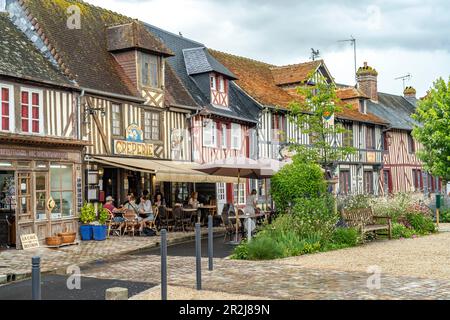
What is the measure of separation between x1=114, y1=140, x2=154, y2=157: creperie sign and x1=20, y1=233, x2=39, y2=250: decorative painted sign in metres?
4.11

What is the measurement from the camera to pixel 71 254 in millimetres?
12531

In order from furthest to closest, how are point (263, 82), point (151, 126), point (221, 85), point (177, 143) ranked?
point (263, 82) → point (221, 85) → point (177, 143) → point (151, 126)

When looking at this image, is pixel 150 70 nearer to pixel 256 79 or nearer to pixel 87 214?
pixel 87 214

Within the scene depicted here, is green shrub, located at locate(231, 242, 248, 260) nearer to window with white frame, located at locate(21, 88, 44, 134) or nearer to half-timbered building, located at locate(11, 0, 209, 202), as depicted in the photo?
half-timbered building, located at locate(11, 0, 209, 202)

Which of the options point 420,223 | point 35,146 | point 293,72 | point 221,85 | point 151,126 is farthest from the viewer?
point 293,72

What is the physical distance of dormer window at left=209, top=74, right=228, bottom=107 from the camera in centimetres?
2229

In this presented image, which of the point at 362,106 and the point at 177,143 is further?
the point at 362,106

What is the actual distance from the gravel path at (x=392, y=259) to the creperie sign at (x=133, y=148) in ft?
25.9

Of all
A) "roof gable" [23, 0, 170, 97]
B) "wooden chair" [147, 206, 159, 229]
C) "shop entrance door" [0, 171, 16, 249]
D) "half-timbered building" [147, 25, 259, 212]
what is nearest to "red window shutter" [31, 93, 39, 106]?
"roof gable" [23, 0, 170, 97]

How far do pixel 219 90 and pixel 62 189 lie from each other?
9.35 m

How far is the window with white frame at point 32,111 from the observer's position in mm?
14250

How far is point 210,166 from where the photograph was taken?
48.6 ft

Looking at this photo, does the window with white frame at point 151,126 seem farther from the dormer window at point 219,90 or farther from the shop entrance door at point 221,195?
the shop entrance door at point 221,195

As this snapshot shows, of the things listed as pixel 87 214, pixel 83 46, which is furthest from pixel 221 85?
pixel 87 214
